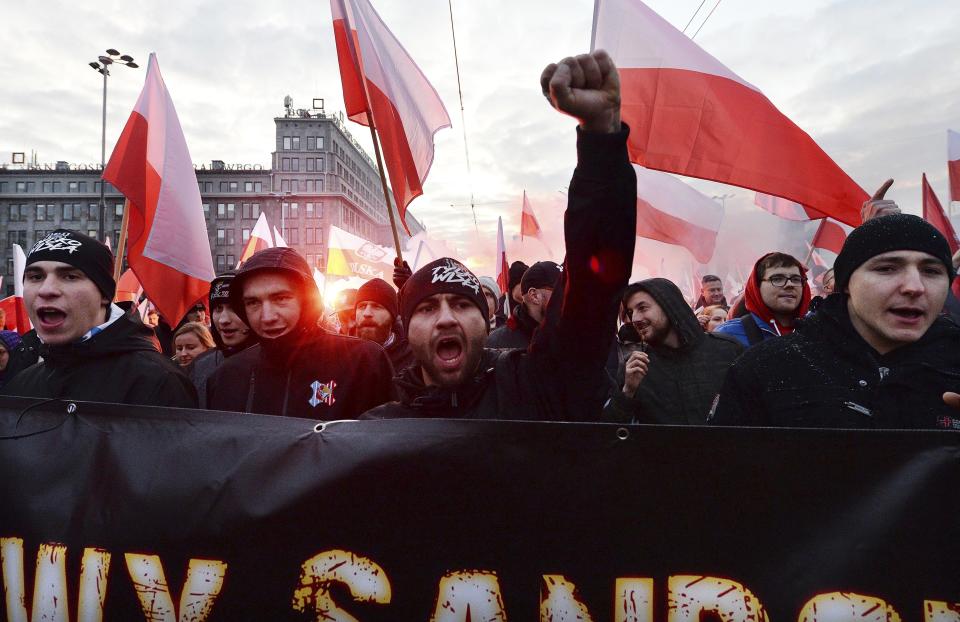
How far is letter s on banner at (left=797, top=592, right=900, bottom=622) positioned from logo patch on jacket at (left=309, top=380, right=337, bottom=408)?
2.01 m

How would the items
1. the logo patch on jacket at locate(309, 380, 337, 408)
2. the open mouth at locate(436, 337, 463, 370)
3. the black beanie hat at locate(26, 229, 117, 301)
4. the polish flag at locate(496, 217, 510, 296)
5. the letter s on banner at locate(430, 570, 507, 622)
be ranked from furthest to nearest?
1. the polish flag at locate(496, 217, 510, 296)
2. the logo patch on jacket at locate(309, 380, 337, 408)
3. the black beanie hat at locate(26, 229, 117, 301)
4. the open mouth at locate(436, 337, 463, 370)
5. the letter s on banner at locate(430, 570, 507, 622)

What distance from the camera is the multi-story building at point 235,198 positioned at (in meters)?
72.5

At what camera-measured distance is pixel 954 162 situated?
24.4ft

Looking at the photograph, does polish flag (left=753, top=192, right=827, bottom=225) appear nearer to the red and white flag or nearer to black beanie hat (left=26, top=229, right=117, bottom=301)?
the red and white flag

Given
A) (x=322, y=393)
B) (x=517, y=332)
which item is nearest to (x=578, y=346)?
(x=322, y=393)

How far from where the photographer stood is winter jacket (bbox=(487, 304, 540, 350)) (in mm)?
4852

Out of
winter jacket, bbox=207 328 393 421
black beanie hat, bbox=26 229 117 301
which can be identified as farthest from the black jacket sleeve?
black beanie hat, bbox=26 229 117 301

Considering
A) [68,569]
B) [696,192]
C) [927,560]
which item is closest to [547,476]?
[927,560]

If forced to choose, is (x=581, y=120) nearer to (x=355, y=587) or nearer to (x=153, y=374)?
(x=355, y=587)

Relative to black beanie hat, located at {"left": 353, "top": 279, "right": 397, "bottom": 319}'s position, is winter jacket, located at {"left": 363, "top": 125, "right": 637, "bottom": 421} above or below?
below

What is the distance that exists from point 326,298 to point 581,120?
38.8 ft

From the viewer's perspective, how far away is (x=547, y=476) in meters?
1.59

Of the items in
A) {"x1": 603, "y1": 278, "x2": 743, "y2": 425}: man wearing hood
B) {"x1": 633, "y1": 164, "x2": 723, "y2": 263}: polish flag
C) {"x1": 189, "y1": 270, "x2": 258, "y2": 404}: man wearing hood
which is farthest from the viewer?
{"x1": 633, "y1": 164, "x2": 723, "y2": 263}: polish flag

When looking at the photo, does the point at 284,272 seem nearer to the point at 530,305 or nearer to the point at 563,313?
the point at 563,313
